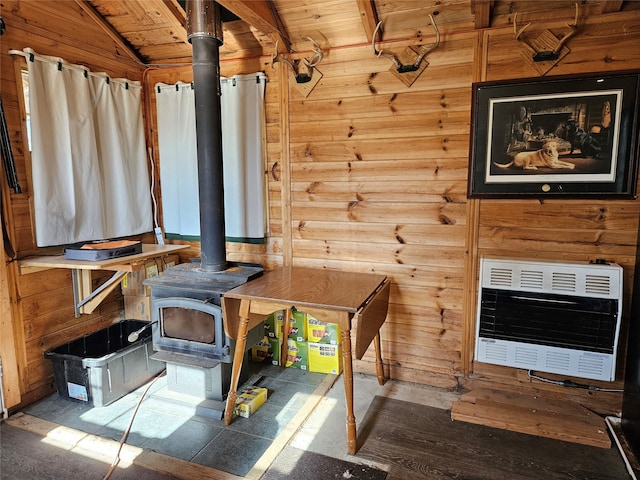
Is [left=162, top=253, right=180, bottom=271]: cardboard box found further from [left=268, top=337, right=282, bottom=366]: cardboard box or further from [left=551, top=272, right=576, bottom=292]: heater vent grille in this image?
[left=551, top=272, right=576, bottom=292]: heater vent grille

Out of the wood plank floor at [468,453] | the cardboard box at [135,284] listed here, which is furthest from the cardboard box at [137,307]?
the wood plank floor at [468,453]

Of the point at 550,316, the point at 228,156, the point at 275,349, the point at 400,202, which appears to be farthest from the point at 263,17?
the point at 550,316

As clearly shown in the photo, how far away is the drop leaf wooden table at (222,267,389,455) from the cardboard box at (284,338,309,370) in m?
0.56

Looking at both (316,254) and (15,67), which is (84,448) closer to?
(316,254)

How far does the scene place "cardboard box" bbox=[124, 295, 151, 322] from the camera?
3.14 metres

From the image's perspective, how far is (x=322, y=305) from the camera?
198cm

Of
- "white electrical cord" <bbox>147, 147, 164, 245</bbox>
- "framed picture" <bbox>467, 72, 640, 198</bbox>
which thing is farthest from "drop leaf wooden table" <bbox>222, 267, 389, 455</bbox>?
"white electrical cord" <bbox>147, 147, 164, 245</bbox>

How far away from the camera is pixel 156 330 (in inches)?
97.8

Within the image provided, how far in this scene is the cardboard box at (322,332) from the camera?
2.87 m

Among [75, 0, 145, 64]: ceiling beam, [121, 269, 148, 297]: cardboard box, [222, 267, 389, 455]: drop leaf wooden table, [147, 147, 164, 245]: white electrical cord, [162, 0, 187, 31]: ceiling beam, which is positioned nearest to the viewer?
[222, 267, 389, 455]: drop leaf wooden table

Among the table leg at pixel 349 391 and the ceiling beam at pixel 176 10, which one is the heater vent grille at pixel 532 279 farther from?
the ceiling beam at pixel 176 10

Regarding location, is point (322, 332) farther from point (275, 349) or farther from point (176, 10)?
point (176, 10)

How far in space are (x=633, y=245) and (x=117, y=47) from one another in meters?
3.67

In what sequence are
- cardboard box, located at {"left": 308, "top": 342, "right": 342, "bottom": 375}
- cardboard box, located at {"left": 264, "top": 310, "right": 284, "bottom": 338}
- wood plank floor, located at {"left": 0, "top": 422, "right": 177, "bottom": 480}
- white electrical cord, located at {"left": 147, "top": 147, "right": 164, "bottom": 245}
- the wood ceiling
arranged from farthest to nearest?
white electrical cord, located at {"left": 147, "top": 147, "right": 164, "bottom": 245}, cardboard box, located at {"left": 264, "top": 310, "right": 284, "bottom": 338}, cardboard box, located at {"left": 308, "top": 342, "right": 342, "bottom": 375}, the wood ceiling, wood plank floor, located at {"left": 0, "top": 422, "right": 177, "bottom": 480}
